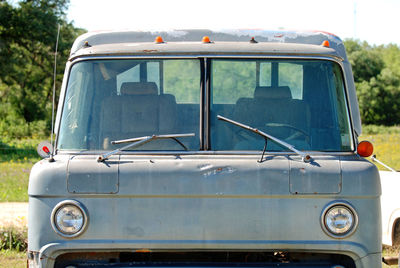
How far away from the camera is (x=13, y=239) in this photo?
8344 millimetres

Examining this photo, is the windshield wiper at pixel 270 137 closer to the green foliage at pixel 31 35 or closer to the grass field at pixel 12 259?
the grass field at pixel 12 259

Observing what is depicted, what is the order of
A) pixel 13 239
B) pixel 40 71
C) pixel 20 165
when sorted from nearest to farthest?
pixel 13 239 < pixel 20 165 < pixel 40 71

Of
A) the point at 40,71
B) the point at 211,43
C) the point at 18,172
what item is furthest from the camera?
the point at 40,71

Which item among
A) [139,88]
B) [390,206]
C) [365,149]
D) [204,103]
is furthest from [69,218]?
[390,206]

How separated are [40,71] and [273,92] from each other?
41148mm

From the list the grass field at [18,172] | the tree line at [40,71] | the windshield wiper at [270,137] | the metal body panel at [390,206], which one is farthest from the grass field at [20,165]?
the tree line at [40,71]

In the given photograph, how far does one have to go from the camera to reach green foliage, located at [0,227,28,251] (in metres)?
8.24

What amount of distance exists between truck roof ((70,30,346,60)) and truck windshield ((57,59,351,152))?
8 cm

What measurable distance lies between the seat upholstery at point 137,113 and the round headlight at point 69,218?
530 millimetres

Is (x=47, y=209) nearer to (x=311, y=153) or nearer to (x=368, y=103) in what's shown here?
(x=311, y=153)

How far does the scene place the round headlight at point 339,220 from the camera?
3.97 metres

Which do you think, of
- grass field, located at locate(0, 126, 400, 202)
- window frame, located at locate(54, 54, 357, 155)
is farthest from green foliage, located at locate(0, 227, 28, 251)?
grass field, located at locate(0, 126, 400, 202)

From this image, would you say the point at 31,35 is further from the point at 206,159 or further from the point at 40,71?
the point at 206,159

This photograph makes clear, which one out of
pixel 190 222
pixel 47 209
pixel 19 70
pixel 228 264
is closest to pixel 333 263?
pixel 228 264
